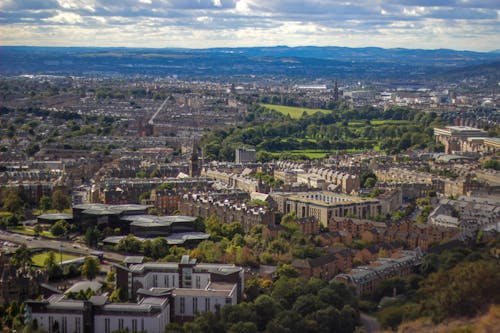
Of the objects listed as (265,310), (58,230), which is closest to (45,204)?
(58,230)

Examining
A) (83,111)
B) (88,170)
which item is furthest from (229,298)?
(83,111)

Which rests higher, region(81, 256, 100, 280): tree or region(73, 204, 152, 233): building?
region(81, 256, 100, 280): tree

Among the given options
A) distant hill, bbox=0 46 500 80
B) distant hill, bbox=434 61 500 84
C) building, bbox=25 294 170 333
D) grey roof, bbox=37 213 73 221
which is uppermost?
building, bbox=25 294 170 333

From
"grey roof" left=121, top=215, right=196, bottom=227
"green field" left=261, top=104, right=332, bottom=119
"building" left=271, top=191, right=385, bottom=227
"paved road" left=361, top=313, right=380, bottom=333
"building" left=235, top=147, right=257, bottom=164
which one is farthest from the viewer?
"green field" left=261, top=104, right=332, bottom=119

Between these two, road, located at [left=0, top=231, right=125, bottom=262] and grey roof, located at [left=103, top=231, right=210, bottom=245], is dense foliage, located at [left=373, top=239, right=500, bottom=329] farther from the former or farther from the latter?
road, located at [left=0, top=231, right=125, bottom=262]

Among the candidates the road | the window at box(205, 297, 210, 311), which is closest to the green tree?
the road

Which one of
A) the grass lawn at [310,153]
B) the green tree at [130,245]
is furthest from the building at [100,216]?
the grass lawn at [310,153]

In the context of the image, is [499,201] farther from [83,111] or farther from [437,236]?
[83,111]
